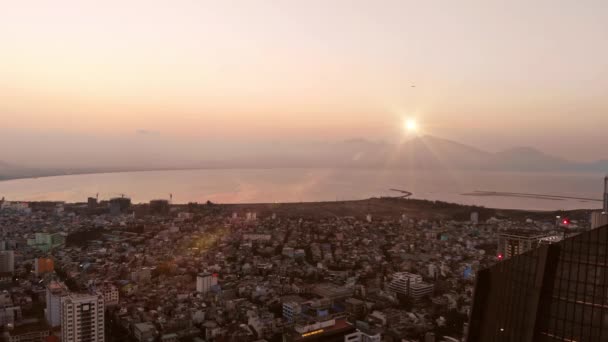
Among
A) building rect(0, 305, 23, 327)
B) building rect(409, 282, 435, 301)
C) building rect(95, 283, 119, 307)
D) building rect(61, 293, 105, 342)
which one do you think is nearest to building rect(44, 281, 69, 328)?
building rect(0, 305, 23, 327)

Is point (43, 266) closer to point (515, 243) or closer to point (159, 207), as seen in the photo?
point (515, 243)

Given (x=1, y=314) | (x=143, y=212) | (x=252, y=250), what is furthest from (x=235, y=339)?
(x=143, y=212)

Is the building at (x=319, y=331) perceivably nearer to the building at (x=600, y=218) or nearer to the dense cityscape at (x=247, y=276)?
the dense cityscape at (x=247, y=276)

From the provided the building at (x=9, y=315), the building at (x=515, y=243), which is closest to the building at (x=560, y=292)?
the building at (x=515, y=243)

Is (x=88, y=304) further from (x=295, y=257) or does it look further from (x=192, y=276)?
(x=295, y=257)

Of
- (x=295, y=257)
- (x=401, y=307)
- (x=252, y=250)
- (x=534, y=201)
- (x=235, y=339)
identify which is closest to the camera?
(x=235, y=339)

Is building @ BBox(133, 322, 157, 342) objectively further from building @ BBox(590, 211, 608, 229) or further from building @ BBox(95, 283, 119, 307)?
building @ BBox(590, 211, 608, 229)

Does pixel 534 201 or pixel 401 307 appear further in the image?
pixel 534 201
